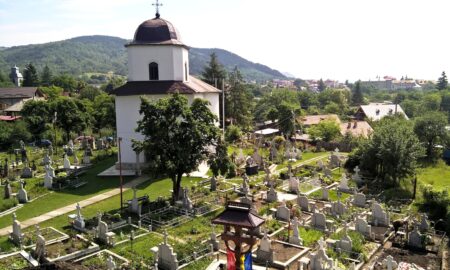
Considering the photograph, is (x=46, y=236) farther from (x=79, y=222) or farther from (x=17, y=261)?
(x=17, y=261)

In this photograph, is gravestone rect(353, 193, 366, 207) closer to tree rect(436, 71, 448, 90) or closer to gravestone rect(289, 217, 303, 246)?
gravestone rect(289, 217, 303, 246)

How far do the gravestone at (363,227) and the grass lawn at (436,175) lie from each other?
10640mm

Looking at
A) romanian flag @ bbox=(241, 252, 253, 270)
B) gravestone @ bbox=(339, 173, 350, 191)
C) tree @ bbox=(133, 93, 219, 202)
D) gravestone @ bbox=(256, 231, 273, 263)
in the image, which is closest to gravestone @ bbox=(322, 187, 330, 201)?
gravestone @ bbox=(339, 173, 350, 191)

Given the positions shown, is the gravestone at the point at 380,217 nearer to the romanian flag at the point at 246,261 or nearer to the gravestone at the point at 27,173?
the romanian flag at the point at 246,261

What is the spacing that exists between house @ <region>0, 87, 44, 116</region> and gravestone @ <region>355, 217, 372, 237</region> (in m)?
62.3

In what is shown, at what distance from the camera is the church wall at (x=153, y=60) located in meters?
32.5

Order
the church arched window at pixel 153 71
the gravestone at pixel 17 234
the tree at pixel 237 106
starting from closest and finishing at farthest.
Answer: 1. the gravestone at pixel 17 234
2. the church arched window at pixel 153 71
3. the tree at pixel 237 106

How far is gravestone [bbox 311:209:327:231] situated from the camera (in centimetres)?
1952

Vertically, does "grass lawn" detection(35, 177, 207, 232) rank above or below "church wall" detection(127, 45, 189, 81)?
below

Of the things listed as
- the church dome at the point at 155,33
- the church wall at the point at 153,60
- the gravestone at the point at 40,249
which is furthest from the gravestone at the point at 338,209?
the church dome at the point at 155,33

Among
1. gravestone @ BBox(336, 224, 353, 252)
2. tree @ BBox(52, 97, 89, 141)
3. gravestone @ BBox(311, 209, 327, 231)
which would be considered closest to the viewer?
gravestone @ BBox(336, 224, 353, 252)

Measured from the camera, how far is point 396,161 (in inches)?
1036

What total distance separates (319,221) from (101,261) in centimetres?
1079

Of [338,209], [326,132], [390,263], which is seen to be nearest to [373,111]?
[326,132]
